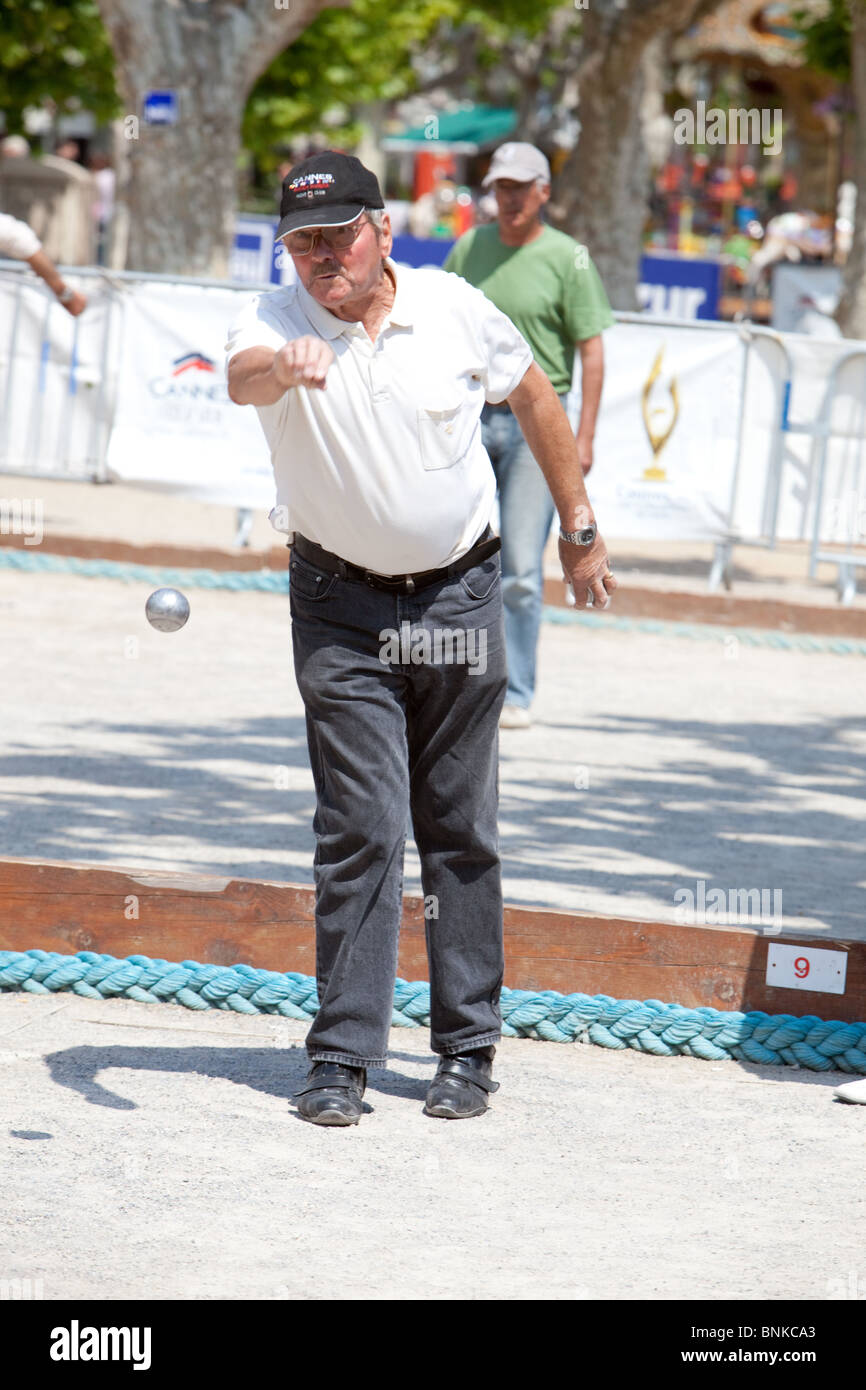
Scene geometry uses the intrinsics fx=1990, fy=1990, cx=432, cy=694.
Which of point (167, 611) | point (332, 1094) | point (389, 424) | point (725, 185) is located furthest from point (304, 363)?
point (725, 185)

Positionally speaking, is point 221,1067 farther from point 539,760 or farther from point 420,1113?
point 539,760

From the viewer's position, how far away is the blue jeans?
25.0ft

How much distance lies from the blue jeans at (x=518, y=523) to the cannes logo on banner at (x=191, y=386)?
4193mm

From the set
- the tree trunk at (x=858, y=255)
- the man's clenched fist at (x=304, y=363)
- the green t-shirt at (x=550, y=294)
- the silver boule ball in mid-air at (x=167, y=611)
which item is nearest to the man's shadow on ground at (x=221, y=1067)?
the silver boule ball in mid-air at (x=167, y=611)

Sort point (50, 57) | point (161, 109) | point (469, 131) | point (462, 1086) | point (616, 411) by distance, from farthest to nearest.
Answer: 1. point (469, 131)
2. point (50, 57)
3. point (161, 109)
4. point (616, 411)
5. point (462, 1086)

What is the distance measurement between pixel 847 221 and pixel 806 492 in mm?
25751

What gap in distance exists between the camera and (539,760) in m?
7.69

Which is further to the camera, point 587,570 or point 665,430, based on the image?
point 665,430

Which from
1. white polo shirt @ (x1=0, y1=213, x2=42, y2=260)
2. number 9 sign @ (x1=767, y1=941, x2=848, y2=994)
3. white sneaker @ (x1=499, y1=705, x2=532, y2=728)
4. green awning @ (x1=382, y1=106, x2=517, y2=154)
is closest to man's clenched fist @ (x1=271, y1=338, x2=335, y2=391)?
number 9 sign @ (x1=767, y1=941, x2=848, y2=994)

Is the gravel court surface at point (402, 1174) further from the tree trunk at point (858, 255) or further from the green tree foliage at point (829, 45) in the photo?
the green tree foliage at point (829, 45)

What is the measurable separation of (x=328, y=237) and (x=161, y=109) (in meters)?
12.3

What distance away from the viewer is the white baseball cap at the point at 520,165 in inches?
294
